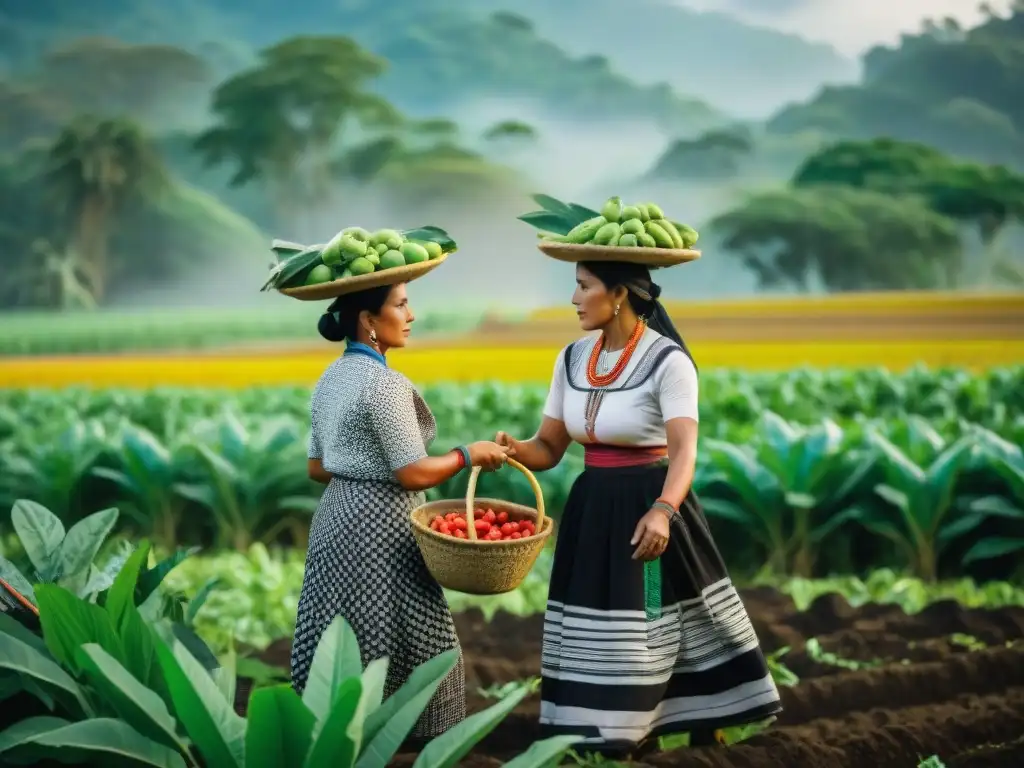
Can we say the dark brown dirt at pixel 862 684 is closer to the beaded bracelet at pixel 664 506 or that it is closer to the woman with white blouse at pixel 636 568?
the woman with white blouse at pixel 636 568

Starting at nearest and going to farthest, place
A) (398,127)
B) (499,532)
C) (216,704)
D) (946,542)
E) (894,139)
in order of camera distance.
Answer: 1. (216,704)
2. (499,532)
3. (946,542)
4. (894,139)
5. (398,127)

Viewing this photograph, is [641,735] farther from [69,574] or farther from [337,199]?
[337,199]

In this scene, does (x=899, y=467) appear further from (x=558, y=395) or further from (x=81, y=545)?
(x=81, y=545)

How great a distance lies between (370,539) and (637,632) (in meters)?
0.68

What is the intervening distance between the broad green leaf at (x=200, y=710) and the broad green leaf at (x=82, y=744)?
3.2 inches

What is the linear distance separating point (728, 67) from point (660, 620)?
10.3 metres

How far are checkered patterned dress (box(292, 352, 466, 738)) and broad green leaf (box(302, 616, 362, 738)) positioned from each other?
0.59 meters

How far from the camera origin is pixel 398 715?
2496 mm

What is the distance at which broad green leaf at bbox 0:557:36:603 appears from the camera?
121 inches

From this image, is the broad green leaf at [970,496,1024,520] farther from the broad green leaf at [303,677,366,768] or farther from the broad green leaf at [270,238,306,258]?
the broad green leaf at [303,677,366,768]

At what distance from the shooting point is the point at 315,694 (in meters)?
2.49

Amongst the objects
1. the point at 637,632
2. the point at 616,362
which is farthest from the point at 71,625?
the point at 616,362

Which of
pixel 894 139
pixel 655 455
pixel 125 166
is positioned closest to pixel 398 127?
pixel 125 166

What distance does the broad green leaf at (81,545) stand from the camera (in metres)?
3.16
